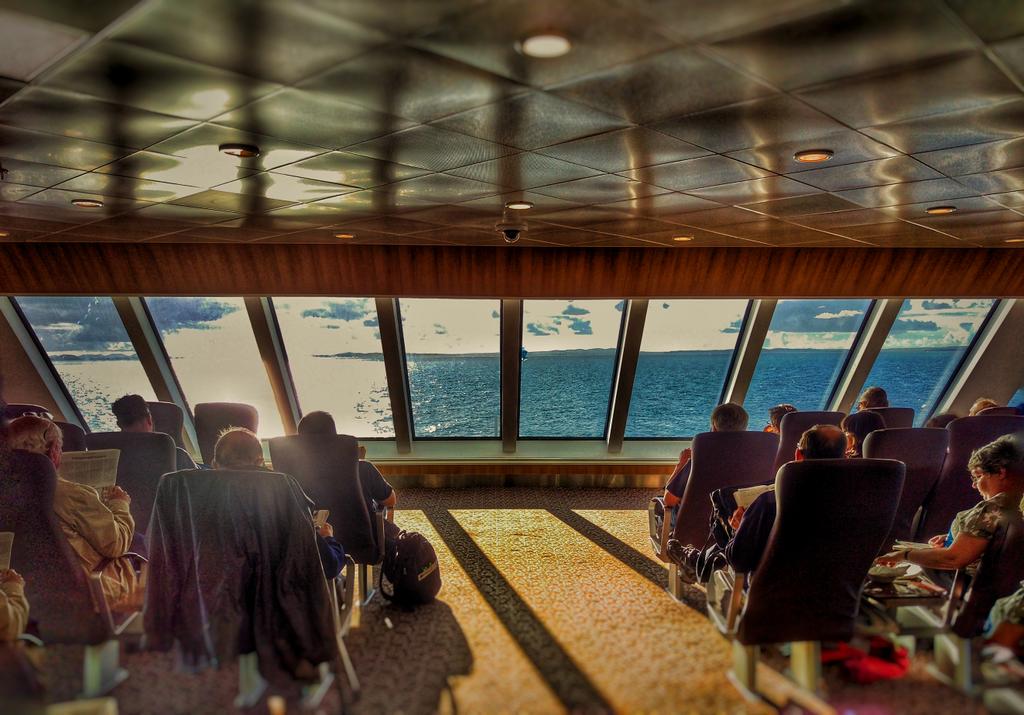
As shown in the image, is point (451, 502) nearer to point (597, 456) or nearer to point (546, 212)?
point (597, 456)

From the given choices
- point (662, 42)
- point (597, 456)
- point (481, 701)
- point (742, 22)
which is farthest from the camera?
point (597, 456)

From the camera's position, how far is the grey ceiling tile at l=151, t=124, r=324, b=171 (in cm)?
231

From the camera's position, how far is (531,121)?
2176mm

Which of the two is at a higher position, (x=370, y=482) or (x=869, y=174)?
(x=869, y=174)

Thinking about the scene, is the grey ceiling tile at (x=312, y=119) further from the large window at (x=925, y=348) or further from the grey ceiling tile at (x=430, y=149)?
the large window at (x=925, y=348)

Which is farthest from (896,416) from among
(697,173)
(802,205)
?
(697,173)

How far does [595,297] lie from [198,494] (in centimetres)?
439

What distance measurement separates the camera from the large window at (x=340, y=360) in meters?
7.27

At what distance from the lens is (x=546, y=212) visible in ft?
13.4

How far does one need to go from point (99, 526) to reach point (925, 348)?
8.68m

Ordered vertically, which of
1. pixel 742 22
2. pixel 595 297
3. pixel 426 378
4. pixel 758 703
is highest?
pixel 742 22

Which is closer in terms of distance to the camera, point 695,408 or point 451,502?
point 451,502

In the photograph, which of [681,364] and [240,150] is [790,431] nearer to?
[681,364]

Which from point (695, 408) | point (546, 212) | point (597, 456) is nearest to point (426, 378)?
point (597, 456)
